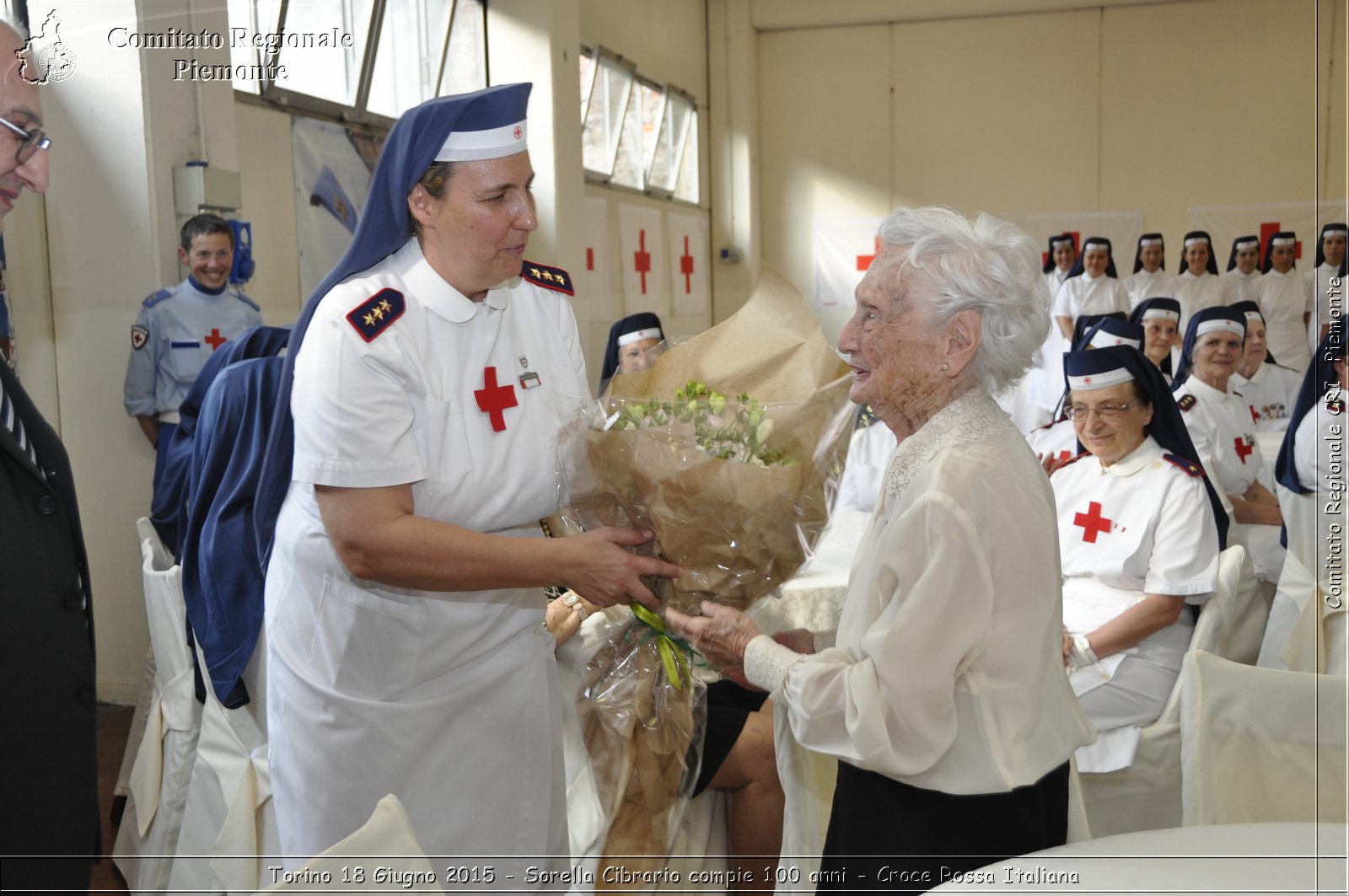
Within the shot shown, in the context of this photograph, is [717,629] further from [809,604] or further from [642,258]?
[642,258]

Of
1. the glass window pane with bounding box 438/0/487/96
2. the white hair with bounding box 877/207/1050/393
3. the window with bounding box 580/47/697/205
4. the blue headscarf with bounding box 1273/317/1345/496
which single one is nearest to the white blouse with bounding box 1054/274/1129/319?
the window with bounding box 580/47/697/205

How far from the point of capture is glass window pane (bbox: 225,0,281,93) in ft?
16.2

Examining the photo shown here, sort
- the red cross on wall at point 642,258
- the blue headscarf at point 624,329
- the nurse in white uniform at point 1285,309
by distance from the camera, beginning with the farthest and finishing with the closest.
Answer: the nurse in white uniform at point 1285,309 < the red cross on wall at point 642,258 < the blue headscarf at point 624,329

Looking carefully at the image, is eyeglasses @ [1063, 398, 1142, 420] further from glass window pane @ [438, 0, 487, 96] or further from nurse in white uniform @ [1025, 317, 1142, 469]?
glass window pane @ [438, 0, 487, 96]

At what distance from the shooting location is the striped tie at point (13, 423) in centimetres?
142

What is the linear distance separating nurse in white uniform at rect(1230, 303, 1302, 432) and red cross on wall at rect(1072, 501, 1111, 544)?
353 cm

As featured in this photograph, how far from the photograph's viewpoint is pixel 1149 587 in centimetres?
303

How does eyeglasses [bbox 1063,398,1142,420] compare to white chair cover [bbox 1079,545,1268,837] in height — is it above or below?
above

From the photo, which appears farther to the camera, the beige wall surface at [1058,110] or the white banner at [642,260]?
the beige wall surface at [1058,110]

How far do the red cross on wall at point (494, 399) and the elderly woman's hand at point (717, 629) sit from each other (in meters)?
0.41

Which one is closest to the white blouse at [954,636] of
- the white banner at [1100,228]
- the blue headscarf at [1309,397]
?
the blue headscarf at [1309,397]

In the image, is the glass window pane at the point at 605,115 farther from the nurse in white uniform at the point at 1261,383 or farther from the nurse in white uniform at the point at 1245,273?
the nurse in white uniform at the point at 1245,273

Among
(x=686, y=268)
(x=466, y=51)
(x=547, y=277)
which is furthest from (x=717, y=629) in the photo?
(x=686, y=268)

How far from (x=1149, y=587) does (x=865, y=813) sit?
1.75 meters
